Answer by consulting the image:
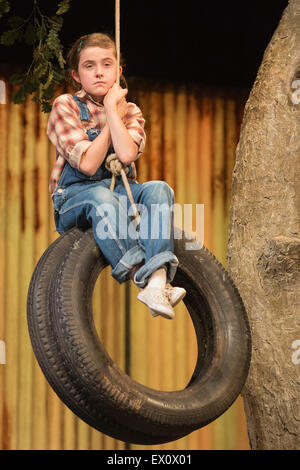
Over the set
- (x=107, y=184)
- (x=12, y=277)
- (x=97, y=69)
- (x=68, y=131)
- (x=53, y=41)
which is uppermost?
(x=53, y=41)

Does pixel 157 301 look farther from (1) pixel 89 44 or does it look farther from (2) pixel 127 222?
(1) pixel 89 44

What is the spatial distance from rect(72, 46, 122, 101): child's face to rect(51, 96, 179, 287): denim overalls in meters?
0.22

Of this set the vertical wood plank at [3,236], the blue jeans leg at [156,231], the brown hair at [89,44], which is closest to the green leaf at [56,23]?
the brown hair at [89,44]

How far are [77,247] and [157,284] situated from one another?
9.2 inches

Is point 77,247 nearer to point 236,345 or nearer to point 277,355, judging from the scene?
point 236,345

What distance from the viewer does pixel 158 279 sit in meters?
1.51

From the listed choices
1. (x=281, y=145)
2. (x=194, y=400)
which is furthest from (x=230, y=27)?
(x=194, y=400)

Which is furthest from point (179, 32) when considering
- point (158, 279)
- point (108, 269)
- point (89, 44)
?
point (158, 279)

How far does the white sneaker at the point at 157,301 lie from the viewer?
1.46 m

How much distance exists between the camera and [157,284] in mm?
1500

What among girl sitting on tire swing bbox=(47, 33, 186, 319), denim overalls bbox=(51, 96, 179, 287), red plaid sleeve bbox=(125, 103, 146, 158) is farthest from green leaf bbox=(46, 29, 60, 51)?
denim overalls bbox=(51, 96, 179, 287)

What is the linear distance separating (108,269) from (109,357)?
6.53 ft

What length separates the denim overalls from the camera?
154cm

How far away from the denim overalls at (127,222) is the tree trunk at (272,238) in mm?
709
